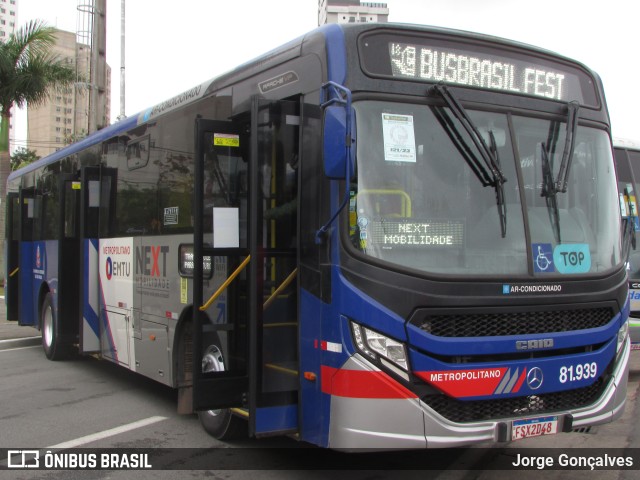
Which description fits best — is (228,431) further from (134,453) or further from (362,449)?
(362,449)

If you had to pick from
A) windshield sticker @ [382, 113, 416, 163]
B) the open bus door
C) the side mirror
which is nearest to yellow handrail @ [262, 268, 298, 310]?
the open bus door

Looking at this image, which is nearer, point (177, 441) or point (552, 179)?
point (552, 179)

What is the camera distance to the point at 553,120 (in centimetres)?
529

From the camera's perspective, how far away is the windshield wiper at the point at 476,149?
478 centimetres

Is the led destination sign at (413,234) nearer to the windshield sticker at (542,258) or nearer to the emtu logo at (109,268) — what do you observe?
the windshield sticker at (542,258)

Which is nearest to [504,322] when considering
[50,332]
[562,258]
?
[562,258]

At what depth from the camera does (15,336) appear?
13.5m

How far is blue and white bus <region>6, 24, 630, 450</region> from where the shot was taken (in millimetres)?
4457

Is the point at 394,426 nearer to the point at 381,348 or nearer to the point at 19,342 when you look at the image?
the point at 381,348

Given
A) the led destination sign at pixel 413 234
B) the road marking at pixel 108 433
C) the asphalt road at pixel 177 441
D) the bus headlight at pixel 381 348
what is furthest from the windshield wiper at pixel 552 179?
the road marking at pixel 108 433

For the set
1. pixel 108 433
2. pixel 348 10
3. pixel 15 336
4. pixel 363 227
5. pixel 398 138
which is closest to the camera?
pixel 363 227

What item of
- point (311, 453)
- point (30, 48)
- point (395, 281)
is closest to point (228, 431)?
point (311, 453)

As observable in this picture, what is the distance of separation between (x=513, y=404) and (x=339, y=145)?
2.17 metres

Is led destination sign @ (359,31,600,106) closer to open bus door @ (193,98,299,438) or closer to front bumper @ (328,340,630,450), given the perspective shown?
open bus door @ (193,98,299,438)
